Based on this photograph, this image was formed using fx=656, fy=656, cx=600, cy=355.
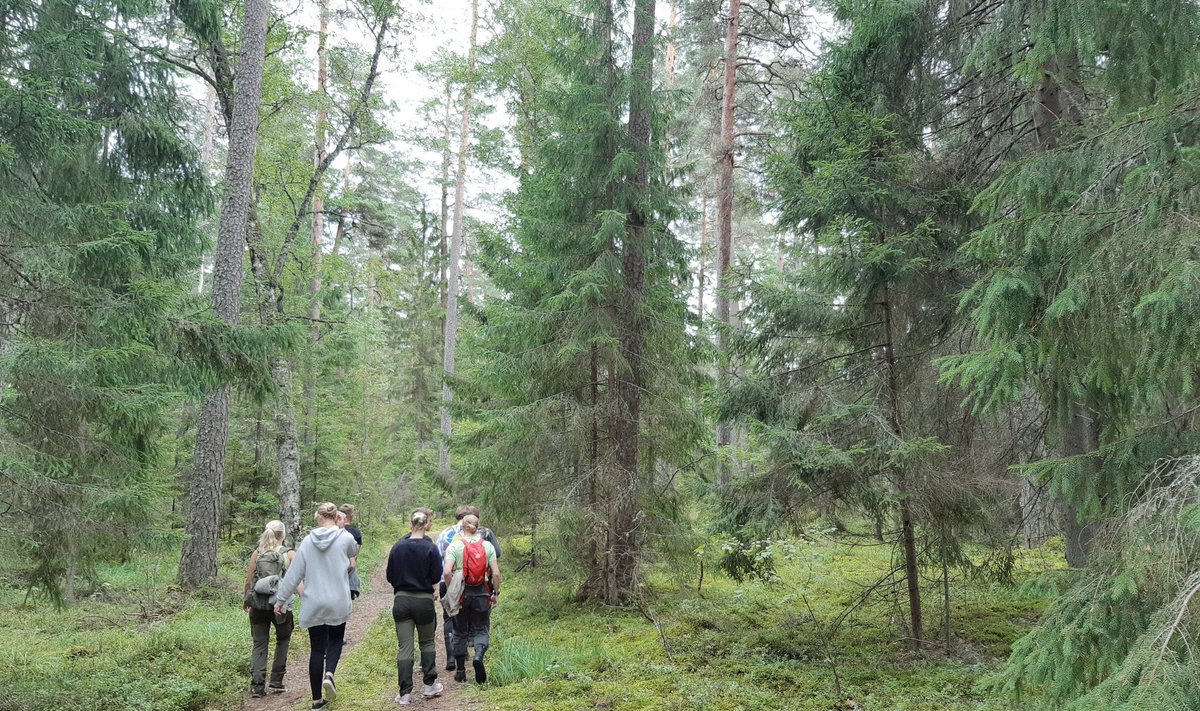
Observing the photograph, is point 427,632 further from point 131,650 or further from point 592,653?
point 131,650

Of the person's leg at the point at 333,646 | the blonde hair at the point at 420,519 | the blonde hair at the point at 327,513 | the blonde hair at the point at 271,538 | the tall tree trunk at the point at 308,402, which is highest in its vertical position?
the tall tree trunk at the point at 308,402

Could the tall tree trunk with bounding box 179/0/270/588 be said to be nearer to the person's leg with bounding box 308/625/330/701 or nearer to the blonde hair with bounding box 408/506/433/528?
the blonde hair with bounding box 408/506/433/528

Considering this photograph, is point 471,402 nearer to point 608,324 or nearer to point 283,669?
point 608,324

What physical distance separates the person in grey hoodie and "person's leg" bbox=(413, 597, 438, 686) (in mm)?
684

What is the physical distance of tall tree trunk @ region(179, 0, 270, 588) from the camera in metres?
11.0

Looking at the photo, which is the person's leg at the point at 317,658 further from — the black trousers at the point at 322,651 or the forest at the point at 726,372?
the forest at the point at 726,372

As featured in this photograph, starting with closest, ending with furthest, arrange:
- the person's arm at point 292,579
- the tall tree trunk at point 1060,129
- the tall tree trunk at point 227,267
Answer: the person's arm at point 292,579
the tall tree trunk at point 1060,129
the tall tree trunk at point 227,267

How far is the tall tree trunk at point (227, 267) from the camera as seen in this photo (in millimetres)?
10977

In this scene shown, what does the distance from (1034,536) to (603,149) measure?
1252 centimetres

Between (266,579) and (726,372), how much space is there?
5.65m

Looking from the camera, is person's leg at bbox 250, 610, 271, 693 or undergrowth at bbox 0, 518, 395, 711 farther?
person's leg at bbox 250, 610, 271, 693

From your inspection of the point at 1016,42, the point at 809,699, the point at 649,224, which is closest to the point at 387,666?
the point at 809,699

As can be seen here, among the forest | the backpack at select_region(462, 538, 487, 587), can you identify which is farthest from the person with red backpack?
the forest

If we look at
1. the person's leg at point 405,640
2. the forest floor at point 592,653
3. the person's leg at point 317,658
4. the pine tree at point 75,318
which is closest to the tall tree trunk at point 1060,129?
the forest floor at point 592,653
